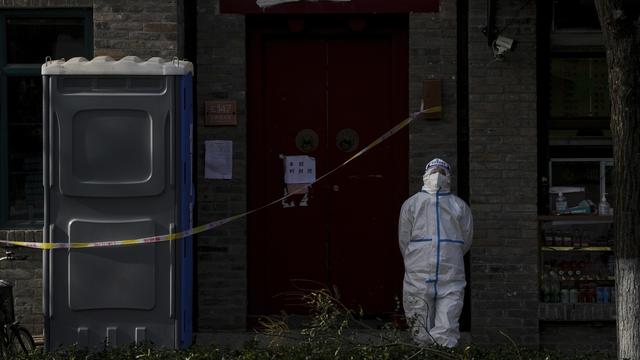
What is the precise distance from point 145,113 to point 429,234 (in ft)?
8.14

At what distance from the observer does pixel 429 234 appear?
27.2 feet

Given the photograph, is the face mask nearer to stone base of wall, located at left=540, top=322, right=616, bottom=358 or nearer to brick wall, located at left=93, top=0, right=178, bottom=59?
stone base of wall, located at left=540, top=322, right=616, bottom=358

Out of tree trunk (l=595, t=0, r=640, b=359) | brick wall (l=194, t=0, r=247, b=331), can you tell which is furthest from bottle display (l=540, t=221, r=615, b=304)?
tree trunk (l=595, t=0, r=640, b=359)

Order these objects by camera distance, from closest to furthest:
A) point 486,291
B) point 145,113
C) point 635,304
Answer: point 635,304, point 145,113, point 486,291

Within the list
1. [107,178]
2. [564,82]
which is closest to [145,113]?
[107,178]

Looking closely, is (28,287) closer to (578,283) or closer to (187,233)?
(187,233)

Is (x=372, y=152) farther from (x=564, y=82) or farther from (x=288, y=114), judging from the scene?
(x=564, y=82)

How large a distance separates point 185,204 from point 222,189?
1.79 metres

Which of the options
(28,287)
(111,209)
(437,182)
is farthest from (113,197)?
(437,182)

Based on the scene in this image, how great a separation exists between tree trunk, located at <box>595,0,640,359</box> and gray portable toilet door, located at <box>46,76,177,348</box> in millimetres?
3024

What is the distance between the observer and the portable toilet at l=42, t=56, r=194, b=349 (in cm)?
727

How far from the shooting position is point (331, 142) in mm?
9461

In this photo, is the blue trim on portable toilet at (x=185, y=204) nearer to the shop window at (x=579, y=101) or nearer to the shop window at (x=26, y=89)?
the shop window at (x=26, y=89)

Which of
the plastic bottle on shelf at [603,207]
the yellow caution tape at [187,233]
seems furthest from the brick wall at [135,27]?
the plastic bottle on shelf at [603,207]
